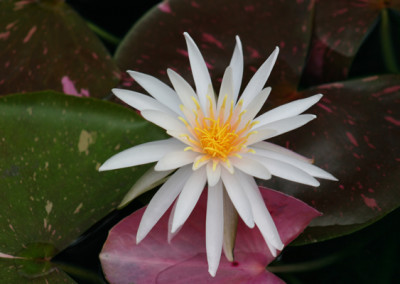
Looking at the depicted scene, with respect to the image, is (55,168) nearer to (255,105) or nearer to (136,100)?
(136,100)

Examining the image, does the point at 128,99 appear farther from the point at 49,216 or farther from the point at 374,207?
the point at 374,207

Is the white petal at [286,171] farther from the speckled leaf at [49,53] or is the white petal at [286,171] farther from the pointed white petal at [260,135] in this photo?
the speckled leaf at [49,53]

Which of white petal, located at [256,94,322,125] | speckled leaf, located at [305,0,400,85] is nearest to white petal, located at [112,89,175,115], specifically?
white petal, located at [256,94,322,125]

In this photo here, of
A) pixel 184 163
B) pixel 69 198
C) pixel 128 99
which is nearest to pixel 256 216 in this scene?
pixel 184 163

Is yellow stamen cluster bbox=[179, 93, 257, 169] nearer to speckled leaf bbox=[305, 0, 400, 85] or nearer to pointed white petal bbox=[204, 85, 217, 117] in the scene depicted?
pointed white petal bbox=[204, 85, 217, 117]

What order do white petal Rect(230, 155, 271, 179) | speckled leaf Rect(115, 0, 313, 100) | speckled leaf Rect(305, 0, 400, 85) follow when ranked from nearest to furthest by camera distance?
white petal Rect(230, 155, 271, 179) → speckled leaf Rect(115, 0, 313, 100) → speckled leaf Rect(305, 0, 400, 85)

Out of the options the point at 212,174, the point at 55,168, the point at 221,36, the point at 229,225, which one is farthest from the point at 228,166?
the point at 221,36
